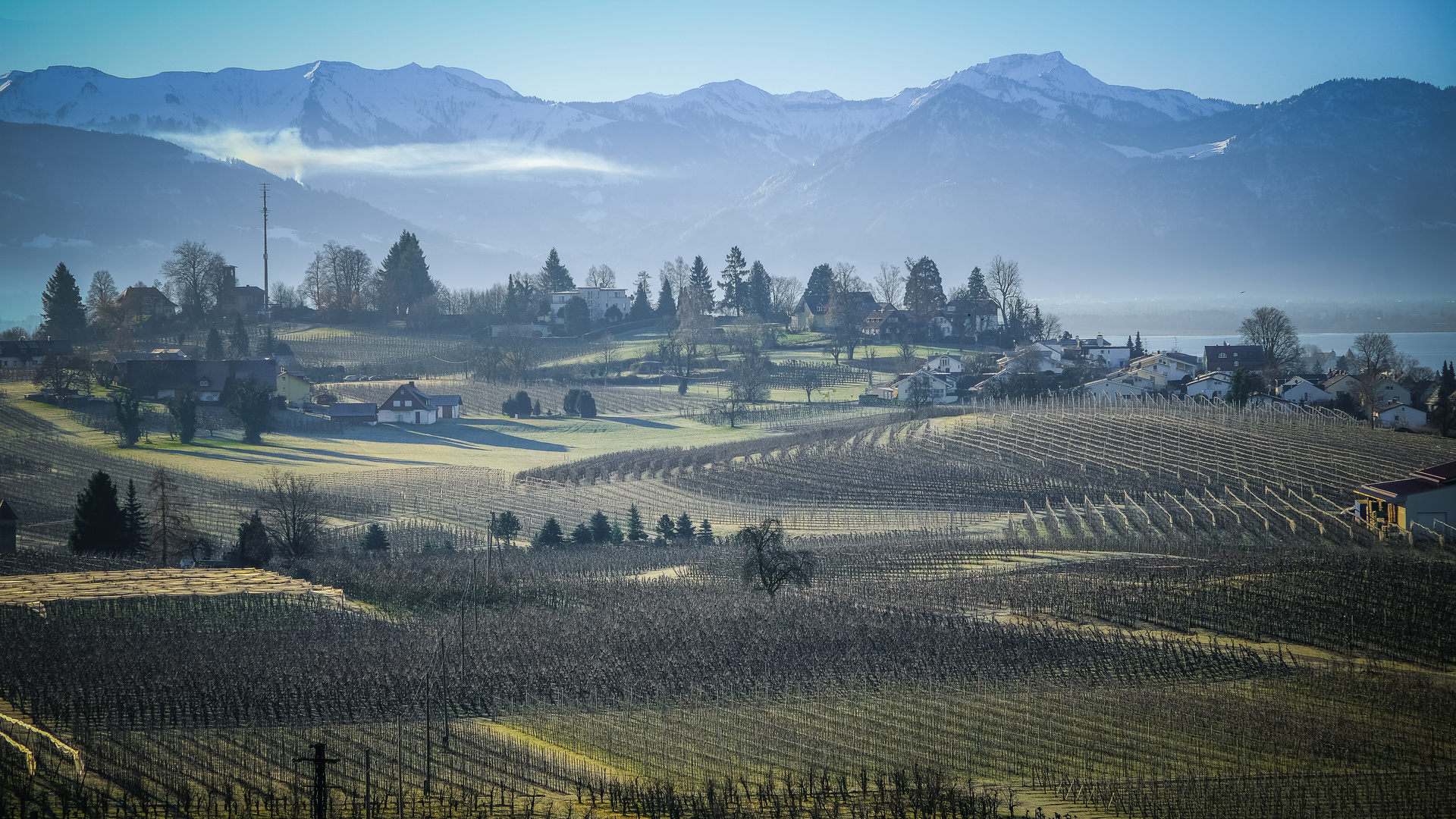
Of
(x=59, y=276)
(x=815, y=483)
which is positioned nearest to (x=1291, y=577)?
(x=815, y=483)

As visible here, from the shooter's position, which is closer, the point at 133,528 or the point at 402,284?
the point at 133,528

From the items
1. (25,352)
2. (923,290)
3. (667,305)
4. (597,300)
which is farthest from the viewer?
(597,300)

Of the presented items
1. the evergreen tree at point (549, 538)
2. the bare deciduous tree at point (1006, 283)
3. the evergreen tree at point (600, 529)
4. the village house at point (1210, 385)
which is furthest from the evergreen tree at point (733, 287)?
the evergreen tree at point (549, 538)

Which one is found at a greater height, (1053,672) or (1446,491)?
(1446,491)

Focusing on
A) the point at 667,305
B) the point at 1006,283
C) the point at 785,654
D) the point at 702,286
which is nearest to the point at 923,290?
the point at 1006,283

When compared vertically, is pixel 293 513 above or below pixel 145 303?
below

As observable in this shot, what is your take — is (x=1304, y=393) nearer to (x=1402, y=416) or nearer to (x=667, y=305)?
(x=1402, y=416)

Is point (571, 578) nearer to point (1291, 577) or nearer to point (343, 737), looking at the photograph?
point (343, 737)
